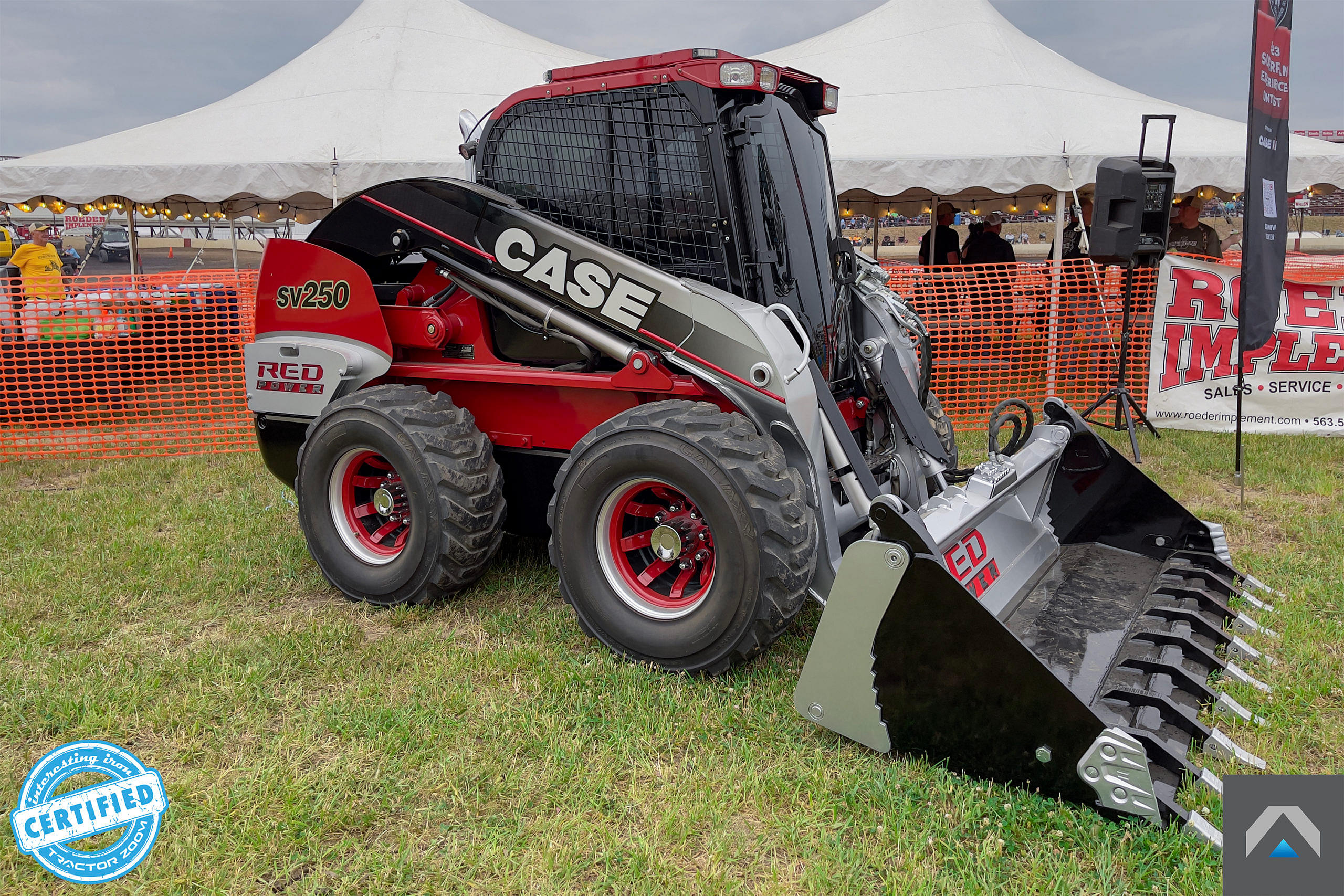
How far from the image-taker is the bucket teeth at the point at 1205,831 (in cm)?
241

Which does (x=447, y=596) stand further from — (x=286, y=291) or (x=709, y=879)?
(x=709, y=879)

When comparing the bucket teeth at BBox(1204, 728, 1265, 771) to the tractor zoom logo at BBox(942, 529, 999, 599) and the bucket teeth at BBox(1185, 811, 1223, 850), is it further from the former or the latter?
the tractor zoom logo at BBox(942, 529, 999, 599)

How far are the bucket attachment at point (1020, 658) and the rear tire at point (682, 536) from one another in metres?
0.34

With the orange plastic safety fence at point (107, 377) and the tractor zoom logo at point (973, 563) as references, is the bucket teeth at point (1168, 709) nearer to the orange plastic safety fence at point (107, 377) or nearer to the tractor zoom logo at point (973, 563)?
the tractor zoom logo at point (973, 563)

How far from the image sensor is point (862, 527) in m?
3.74

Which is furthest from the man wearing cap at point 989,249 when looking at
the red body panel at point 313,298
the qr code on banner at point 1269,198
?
the red body panel at point 313,298

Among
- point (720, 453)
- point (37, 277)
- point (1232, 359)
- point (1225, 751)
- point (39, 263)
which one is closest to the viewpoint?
point (1225, 751)

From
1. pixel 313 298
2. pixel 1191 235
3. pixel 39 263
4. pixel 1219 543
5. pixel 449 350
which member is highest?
pixel 1191 235

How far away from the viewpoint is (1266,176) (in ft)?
18.6

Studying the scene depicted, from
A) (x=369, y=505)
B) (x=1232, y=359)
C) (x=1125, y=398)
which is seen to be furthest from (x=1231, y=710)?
(x=1232, y=359)

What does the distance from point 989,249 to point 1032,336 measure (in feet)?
10.7

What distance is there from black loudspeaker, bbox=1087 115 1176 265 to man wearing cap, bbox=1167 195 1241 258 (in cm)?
411

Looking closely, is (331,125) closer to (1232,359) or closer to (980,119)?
(980,119)

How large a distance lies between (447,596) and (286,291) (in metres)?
1.71
